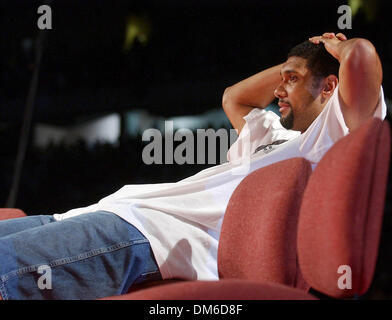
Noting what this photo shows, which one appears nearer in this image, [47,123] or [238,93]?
[238,93]

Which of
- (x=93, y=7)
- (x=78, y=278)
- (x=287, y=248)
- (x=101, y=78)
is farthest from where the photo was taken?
(x=101, y=78)

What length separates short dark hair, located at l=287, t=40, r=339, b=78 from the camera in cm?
97

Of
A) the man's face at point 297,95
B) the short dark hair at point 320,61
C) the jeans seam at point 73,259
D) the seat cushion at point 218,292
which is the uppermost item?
the short dark hair at point 320,61

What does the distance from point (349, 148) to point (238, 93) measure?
0.61 metres

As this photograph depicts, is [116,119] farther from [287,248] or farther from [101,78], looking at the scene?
[287,248]

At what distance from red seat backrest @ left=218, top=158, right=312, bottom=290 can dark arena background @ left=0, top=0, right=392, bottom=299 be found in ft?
3.97

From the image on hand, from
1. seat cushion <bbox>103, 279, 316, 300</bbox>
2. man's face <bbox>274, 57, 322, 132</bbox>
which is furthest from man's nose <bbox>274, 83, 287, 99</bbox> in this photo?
seat cushion <bbox>103, 279, 316, 300</bbox>

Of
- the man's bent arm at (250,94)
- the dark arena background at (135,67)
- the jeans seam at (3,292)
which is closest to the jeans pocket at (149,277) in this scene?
the jeans seam at (3,292)

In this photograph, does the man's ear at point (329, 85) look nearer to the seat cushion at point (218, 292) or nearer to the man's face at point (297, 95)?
the man's face at point (297, 95)

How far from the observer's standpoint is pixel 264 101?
3.57 feet

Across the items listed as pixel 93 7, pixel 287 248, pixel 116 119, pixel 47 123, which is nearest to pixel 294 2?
pixel 93 7

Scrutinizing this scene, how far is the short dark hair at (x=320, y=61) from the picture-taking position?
3.19ft

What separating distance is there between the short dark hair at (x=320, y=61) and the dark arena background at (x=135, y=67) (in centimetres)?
89

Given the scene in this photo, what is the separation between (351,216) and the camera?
0.50m
